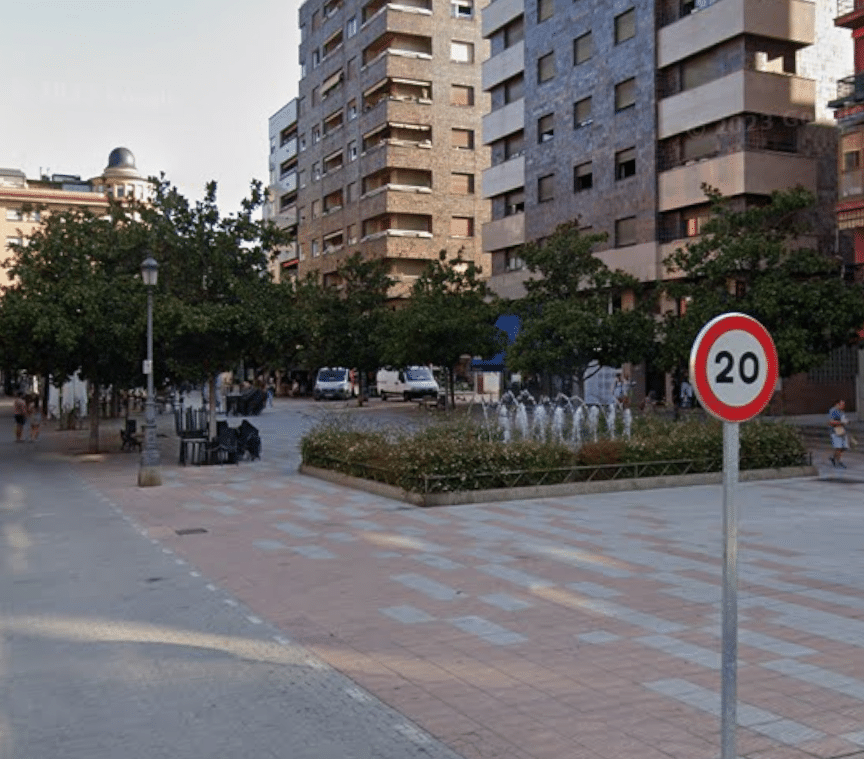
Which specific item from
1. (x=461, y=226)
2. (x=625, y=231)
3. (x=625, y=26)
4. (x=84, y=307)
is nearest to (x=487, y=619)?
(x=84, y=307)

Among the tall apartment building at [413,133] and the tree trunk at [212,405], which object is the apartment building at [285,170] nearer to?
the tall apartment building at [413,133]

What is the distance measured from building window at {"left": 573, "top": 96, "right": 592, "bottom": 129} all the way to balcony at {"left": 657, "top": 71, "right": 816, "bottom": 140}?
6.74m

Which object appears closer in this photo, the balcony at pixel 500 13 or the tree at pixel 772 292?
the tree at pixel 772 292

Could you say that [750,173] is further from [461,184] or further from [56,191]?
[56,191]

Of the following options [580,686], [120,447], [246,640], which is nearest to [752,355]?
[580,686]

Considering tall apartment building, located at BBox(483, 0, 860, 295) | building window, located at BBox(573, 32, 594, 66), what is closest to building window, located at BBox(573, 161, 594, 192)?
tall apartment building, located at BBox(483, 0, 860, 295)

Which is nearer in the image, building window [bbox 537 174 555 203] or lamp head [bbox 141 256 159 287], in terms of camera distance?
lamp head [bbox 141 256 159 287]

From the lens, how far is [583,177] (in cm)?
4462

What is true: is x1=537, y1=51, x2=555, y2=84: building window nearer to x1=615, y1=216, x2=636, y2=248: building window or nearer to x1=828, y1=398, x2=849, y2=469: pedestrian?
x1=615, y1=216, x2=636, y2=248: building window

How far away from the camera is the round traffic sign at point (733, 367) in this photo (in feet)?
14.0

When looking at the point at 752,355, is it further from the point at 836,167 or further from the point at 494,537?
the point at 836,167

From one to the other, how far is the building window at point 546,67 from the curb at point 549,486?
32.6 meters

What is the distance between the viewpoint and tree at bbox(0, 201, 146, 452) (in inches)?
867

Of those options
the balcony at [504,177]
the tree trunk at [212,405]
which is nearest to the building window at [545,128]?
the balcony at [504,177]
